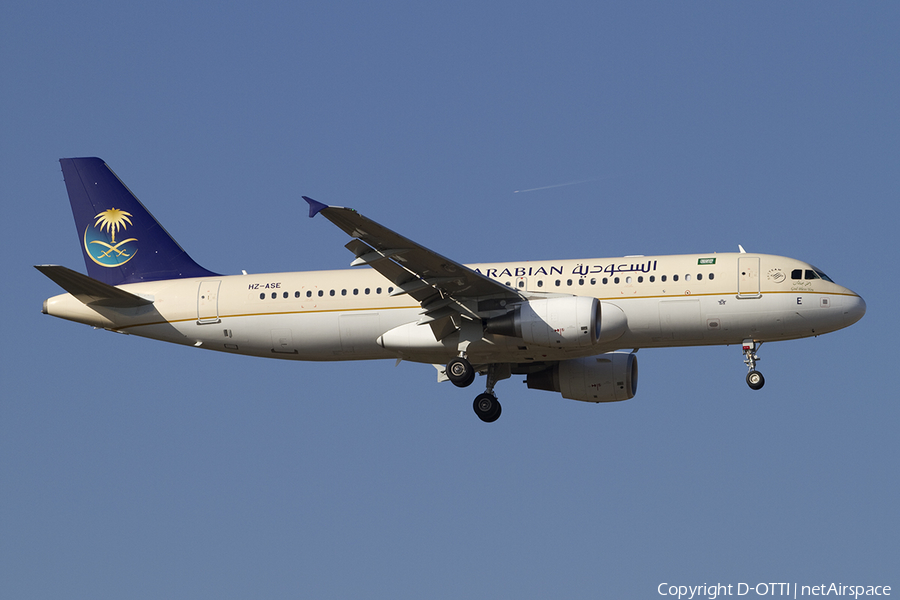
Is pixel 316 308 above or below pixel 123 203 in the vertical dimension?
below

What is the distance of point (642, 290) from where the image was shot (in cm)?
3544

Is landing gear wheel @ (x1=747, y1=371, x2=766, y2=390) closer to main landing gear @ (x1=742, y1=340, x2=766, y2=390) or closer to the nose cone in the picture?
main landing gear @ (x1=742, y1=340, x2=766, y2=390)

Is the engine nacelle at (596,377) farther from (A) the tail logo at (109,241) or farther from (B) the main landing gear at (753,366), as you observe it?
(A) the tail logo at (109,241)

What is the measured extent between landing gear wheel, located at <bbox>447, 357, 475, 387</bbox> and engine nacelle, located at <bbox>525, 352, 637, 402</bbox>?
514cm

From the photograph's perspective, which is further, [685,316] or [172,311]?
[172,311]

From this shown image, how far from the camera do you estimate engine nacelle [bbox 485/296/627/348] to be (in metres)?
34.0

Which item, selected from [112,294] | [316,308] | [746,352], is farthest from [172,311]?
[746,352]

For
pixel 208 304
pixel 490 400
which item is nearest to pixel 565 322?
pixel 490 400

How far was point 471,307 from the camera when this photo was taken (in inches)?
1406

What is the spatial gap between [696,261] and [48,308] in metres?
21.2

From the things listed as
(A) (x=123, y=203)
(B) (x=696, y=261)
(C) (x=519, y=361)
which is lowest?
(C) (x=519, y=361)

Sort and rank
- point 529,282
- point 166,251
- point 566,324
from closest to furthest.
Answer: point 566,324 → point 529,282 → point 166,251

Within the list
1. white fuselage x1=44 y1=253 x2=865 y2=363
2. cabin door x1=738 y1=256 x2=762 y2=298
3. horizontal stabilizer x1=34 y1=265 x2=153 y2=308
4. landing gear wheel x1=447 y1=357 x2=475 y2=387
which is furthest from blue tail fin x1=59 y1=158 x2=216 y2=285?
cabin door x1=738 y1=256 x2=762 y2=298

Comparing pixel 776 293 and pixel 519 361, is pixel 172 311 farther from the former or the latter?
pixel 776 293
